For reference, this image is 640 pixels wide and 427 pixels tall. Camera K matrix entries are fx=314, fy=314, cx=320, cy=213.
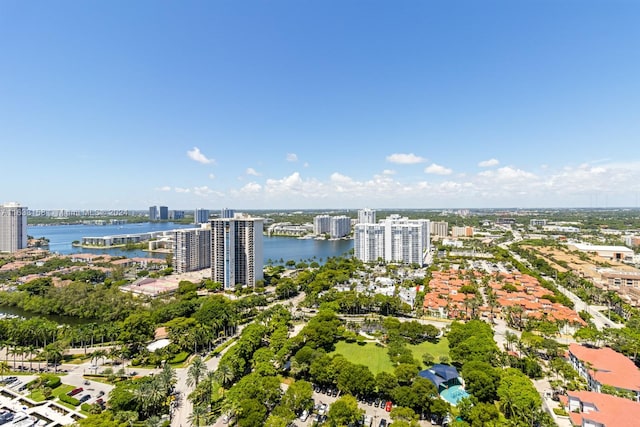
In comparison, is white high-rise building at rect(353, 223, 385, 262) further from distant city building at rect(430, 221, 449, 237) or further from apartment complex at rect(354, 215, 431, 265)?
distant city building at rect(430, 221, 449, 237)

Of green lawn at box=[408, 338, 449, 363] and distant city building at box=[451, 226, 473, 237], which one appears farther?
distant city building at box=[451, 226, 473, 237]

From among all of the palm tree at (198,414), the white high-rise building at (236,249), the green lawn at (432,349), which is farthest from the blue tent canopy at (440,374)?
the white high-rise building at (236,249)

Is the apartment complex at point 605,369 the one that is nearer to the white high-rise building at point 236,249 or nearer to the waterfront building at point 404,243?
the white high-rise building at point 236,249

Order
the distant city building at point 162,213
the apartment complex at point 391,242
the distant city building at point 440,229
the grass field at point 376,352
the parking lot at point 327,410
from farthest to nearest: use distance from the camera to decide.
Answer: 1. the distant city building at point 162,213
2. the distant city building at point 440,229
3. the apartment complex at point 391,242
4. the grass field at point 376,352
5. the parking lot at point 327,410

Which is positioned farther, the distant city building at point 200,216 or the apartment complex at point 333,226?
the distant city building at point 200,216

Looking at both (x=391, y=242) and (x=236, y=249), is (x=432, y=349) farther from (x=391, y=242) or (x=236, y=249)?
(x=391, y=242)

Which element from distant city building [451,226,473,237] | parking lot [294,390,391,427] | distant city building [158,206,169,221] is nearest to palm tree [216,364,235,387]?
parking lot [294,390,391,427]
